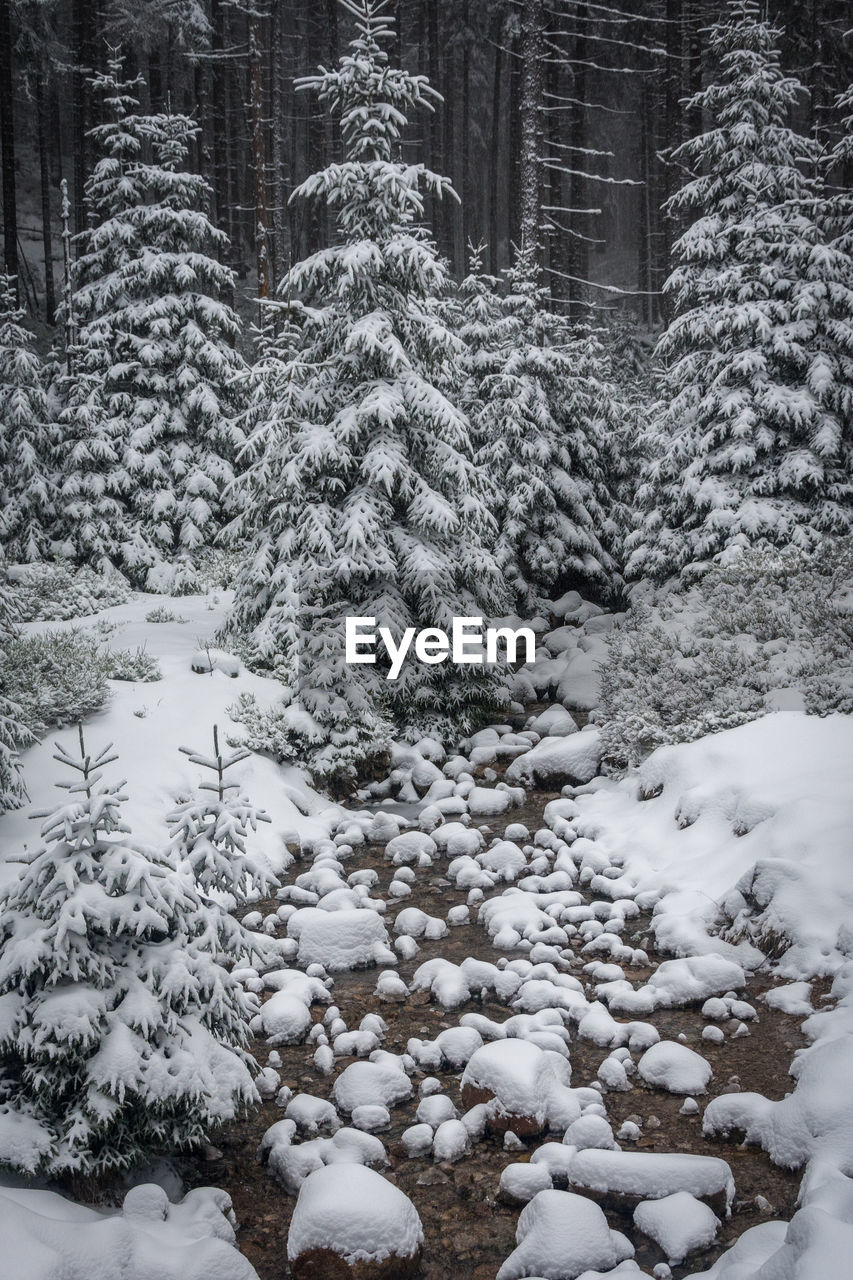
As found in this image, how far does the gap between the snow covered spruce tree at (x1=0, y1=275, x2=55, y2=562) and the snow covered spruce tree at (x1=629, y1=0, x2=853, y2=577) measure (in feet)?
31.5

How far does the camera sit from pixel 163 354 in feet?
47.4

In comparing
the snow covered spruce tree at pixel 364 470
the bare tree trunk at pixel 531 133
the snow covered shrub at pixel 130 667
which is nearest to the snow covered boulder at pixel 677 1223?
the snow covered spruce tree at pixel 364 470

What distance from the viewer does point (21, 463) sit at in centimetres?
1360

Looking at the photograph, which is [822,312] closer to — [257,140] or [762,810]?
[762,810]

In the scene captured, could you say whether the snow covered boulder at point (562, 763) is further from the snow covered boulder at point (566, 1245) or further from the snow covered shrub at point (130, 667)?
the snow covered boulder at point (566, 1245)

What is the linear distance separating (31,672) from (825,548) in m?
8.24

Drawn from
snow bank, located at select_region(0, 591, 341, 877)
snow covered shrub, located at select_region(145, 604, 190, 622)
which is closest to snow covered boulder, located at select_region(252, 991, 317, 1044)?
snow bank, located at select_region(0, 591, 341, 877)

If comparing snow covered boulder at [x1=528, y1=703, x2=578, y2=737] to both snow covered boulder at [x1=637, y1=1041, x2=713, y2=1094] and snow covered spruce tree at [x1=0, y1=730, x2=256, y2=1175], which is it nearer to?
snow covered boulder at [x1=637, y1=1041, x2=713, y2=1094]

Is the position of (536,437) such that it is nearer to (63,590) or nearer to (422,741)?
(422,741)

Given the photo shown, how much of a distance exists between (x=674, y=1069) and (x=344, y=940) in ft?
7.92

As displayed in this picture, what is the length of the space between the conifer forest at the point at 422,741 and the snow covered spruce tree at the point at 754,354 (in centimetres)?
7

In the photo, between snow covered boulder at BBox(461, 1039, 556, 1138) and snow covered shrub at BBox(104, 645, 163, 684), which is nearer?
snow covered boulder at BBox(461, 1039, 556, 1138)

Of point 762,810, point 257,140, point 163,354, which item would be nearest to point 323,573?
point 762,810

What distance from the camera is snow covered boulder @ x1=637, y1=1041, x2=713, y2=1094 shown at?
4.33 m
